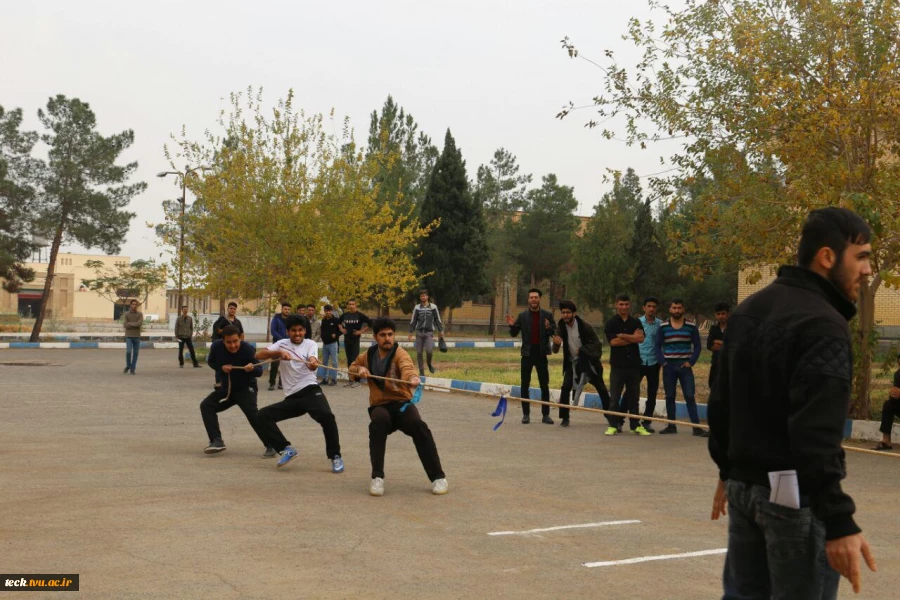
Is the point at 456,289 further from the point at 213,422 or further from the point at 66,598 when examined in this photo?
the point at 66,598

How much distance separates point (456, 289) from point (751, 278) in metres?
41.6

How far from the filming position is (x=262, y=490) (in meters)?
8.60

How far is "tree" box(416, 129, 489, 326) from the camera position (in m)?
55.3

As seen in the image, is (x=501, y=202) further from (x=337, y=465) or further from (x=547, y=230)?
(x=337, y=465)

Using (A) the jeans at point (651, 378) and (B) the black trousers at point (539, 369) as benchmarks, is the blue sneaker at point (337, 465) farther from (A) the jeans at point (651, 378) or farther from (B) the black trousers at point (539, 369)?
(A) the jeans at point (651, 378)

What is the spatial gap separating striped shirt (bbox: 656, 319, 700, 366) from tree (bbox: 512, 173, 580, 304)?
52.6 m

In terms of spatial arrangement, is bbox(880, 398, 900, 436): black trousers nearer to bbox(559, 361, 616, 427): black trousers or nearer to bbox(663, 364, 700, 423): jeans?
bbox(663, 364, 700, 423): jeans

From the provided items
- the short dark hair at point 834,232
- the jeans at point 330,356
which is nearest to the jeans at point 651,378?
the jeans at point 330,356

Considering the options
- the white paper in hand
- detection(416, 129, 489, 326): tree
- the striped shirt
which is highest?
detection(416, 129, 489, 326): tree

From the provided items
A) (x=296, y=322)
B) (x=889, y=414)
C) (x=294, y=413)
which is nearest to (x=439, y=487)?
(x=294, y=413)

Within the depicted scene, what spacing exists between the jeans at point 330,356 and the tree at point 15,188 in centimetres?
2868

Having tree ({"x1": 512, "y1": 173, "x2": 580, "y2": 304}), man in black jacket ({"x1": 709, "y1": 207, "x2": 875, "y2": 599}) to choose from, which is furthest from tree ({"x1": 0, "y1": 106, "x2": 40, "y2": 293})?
man in black jacket ({"x1": 709, "y1": 207, "x2": 875, "y2": 599})

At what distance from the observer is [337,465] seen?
9742 millimetres

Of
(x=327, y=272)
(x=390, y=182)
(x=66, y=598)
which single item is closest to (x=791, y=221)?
(x=66, y=598)
